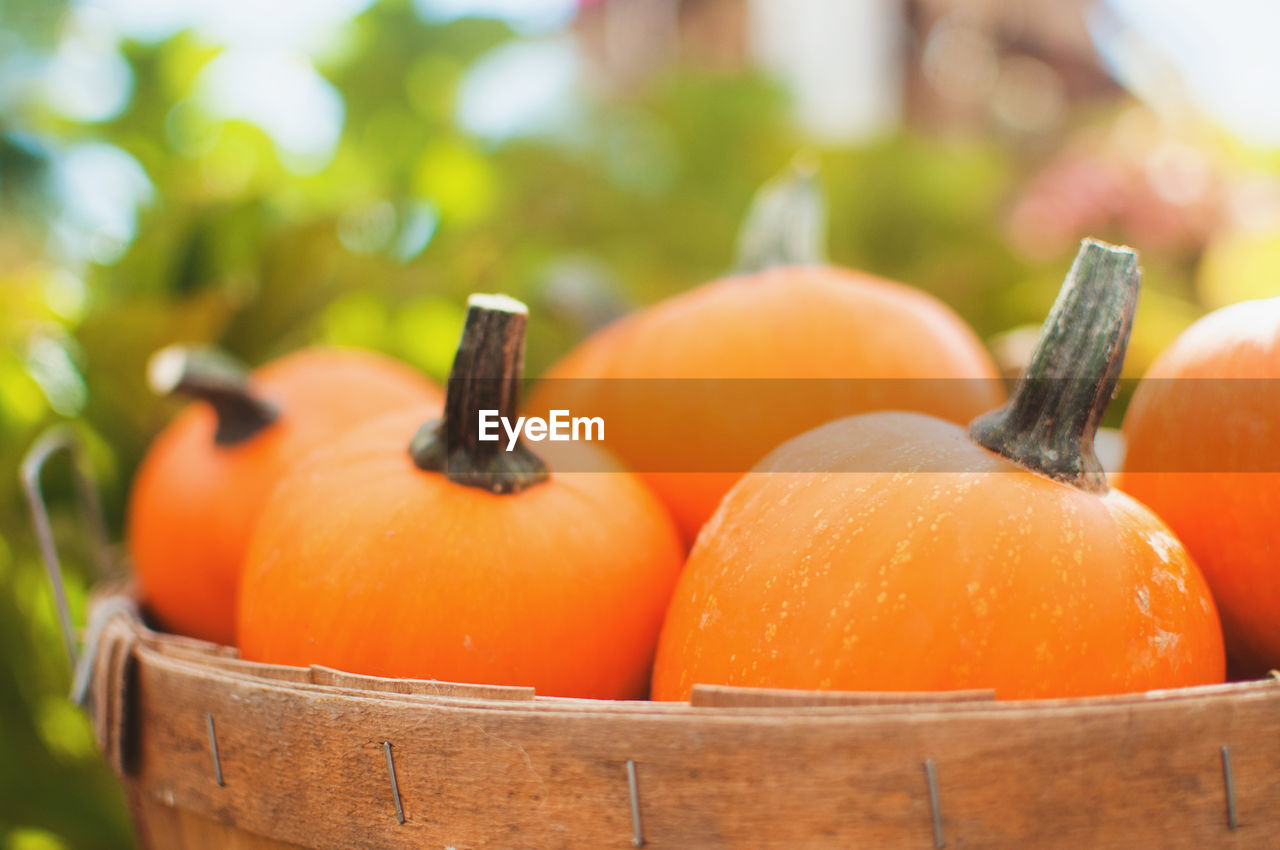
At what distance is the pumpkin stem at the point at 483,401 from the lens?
22.5 inches

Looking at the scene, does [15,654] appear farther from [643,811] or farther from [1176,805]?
[1176,805]

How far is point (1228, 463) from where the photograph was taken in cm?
53

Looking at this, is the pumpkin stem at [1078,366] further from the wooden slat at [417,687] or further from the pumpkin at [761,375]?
the wooden slat at [417,687]

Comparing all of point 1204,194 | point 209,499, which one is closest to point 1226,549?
point 209,499

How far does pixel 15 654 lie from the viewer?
99 centimetres

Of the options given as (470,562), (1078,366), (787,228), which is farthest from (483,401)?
(787,228)

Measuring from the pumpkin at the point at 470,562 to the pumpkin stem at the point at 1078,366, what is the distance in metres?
0.23

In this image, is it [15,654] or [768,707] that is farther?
[15,654]

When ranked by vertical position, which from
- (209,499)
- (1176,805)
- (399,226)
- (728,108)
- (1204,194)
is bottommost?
(1176,805)

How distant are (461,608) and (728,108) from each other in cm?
191

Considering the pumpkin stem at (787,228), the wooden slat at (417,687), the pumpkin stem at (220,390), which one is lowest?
the wooden slat at (417,687)

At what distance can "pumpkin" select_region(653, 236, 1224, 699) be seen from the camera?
17.2 inches

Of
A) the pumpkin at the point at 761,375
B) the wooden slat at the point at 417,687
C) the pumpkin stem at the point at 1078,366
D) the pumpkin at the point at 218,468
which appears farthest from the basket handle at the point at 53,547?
the pumpkin stem at the point at 1078,366

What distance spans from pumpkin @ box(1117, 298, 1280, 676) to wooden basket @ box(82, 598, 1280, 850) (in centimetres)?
14
